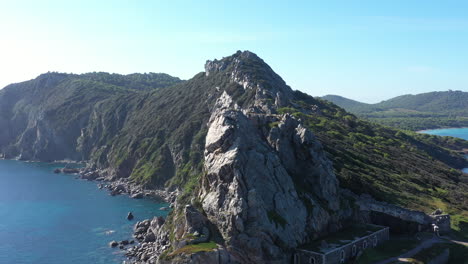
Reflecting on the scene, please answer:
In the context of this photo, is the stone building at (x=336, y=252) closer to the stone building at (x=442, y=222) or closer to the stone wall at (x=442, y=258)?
the stone wall at (x=442, y=258)

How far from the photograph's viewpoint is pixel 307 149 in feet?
220

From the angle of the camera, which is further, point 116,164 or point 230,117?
point 116,164

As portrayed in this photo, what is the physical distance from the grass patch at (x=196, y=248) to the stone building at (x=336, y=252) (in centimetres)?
1115

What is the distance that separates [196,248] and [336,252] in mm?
18106

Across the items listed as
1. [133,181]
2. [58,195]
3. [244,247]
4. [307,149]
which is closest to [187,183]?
[133,181]

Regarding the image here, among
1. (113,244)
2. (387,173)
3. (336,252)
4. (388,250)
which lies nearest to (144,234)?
(113,244)

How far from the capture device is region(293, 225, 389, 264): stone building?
167ft

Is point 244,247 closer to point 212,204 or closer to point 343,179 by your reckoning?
point 212,204

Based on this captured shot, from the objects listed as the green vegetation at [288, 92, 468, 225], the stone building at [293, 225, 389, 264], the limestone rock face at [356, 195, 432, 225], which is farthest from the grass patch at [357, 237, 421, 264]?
the green vegetation at [288, 92, 468, 225]

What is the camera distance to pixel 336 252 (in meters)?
51.9

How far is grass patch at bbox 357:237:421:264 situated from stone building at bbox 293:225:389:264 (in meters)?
1.22

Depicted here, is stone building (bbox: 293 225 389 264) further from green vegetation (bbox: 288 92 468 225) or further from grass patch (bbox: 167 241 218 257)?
green vegetation (bbox: 288 92 468 225)

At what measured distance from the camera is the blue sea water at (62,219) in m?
73.0

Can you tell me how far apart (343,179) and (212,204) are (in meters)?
29.8
